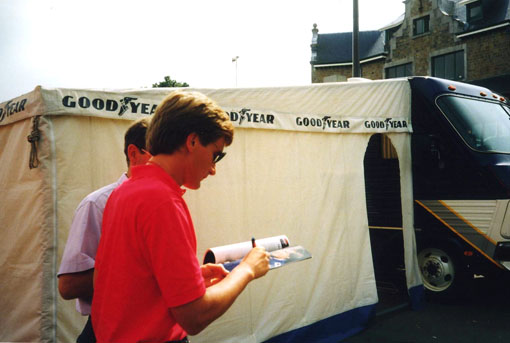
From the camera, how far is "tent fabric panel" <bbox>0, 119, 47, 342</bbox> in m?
3.16

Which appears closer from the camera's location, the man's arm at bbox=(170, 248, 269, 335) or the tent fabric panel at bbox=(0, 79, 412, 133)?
the man's arm at bbox=(170, 248, 269, 335)

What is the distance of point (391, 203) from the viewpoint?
6855 millimetres

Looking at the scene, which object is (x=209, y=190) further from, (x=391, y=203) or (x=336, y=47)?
(x=336, y=47)

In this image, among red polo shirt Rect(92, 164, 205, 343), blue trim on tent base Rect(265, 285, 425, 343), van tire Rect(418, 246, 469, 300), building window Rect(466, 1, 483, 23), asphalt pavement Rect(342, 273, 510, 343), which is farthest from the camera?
building window Rect(466, 1, 483, 23)

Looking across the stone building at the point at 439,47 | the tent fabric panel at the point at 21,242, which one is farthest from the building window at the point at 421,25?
the tent fabric panel at the point at 21,242

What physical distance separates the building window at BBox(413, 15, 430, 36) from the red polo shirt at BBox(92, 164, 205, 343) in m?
28.0

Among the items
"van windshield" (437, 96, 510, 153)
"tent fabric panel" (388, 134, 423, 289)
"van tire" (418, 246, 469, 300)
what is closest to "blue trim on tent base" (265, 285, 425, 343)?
"tent fabric panel" (388, 134, 423, 289)

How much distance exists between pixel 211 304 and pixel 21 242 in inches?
102

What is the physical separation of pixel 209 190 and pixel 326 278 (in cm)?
176

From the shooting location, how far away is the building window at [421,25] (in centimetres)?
2623

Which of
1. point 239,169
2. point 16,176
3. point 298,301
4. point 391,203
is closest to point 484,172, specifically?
point 391,203

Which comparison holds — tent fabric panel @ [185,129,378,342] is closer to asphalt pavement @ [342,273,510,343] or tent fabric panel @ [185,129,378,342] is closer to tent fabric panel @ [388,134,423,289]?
asphalt pavement @ [342,273,510,343]

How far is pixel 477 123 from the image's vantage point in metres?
6.00

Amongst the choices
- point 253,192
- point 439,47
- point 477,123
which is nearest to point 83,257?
point 253,192
